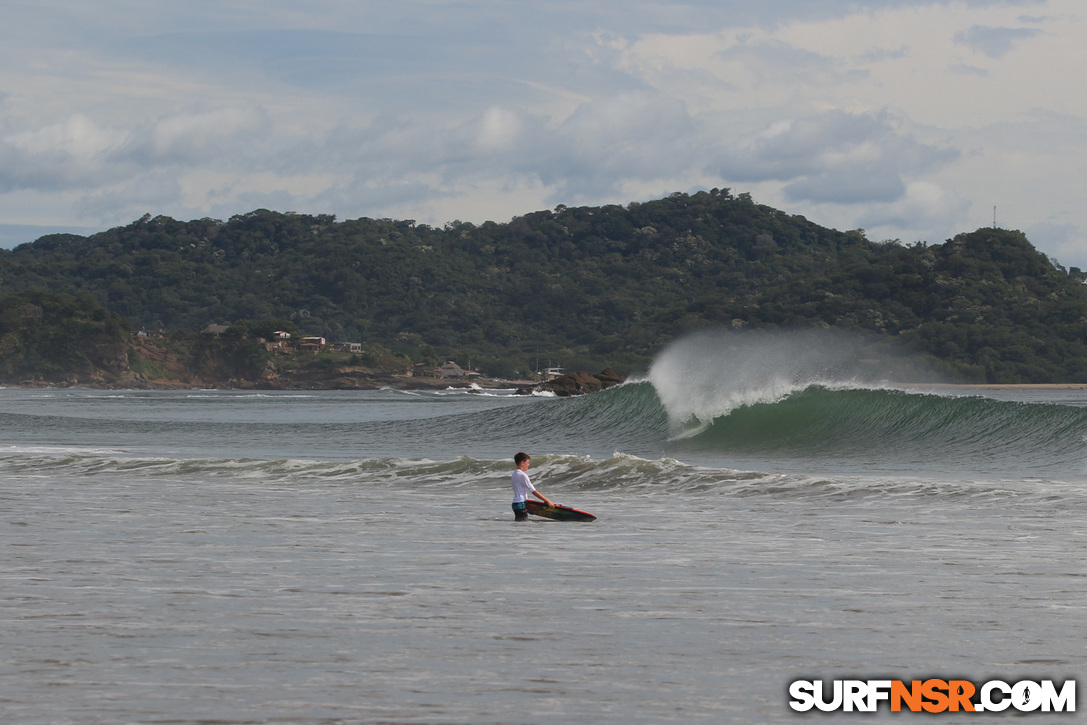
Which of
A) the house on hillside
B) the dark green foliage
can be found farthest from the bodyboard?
the dark green foliage

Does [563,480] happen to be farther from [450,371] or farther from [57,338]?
[57,338]

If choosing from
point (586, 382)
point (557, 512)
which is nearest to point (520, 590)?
point (557, 512)

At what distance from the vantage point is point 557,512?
14.4 metres

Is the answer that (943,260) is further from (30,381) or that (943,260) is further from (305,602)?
(305,602)

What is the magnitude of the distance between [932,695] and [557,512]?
837cm

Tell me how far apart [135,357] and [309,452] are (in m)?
163

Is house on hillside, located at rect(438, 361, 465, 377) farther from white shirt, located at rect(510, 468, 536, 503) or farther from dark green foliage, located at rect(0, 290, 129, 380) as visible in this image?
white shirt, located at rect(510, 468, 536, 503)

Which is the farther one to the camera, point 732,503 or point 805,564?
point 732,503

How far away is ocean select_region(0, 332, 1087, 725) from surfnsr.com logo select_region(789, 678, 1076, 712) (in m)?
0.12

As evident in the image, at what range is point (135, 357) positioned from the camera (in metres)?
180

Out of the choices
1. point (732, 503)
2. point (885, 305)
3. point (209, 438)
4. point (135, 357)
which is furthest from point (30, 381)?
point (732, 503)

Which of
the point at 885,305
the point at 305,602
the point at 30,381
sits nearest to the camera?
the point at 305,602

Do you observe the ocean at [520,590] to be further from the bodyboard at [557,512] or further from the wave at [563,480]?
the bodyboard at [557,512]

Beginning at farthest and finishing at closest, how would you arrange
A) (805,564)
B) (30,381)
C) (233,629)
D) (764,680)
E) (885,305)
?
1. (30,381)
2. (885,305)
3. (805,564)
4. (233,629)
5. (764,680)
